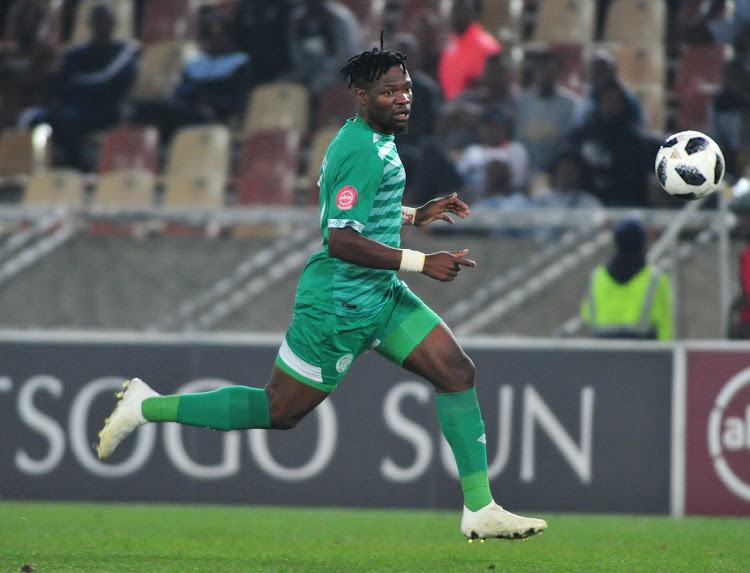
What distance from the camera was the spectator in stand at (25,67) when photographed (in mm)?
13672

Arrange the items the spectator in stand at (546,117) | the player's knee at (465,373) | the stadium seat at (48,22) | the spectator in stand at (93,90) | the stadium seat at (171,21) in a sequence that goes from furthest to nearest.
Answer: the stadium seat at (48,22)
the stadium seat at (171,21)
the spectator in stand at (93,90)
the spectator in stand at (546,117)
the player's knee at (465,373)

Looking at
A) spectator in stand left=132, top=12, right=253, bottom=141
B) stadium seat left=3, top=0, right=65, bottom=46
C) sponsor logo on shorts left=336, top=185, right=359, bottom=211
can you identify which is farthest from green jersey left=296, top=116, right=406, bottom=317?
stadium seat left=3, top=0, right=65, bottom=46

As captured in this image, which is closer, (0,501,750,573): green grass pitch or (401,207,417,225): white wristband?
(0,501,750,573): green grass pitch

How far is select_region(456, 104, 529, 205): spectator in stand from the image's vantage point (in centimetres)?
1067

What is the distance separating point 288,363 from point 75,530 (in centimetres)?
213

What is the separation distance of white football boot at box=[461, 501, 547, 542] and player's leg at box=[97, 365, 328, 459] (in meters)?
0.80

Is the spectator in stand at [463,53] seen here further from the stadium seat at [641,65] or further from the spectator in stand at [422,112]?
the stadium seat at [641,65]

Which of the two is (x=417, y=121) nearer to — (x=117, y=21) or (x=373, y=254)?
(x=117, y=21)

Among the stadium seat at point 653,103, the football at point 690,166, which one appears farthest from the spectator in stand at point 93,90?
the football at point 690,166

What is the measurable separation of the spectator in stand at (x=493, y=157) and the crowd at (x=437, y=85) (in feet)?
0.05

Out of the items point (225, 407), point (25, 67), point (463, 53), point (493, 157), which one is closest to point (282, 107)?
point (463, 53)

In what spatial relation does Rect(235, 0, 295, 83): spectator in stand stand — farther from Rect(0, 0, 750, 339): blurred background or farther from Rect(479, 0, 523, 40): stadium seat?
Rect(479, 0, 523, 40): stadium seat

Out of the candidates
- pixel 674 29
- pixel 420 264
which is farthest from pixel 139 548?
pixel 674 29

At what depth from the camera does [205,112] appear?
12461mm
